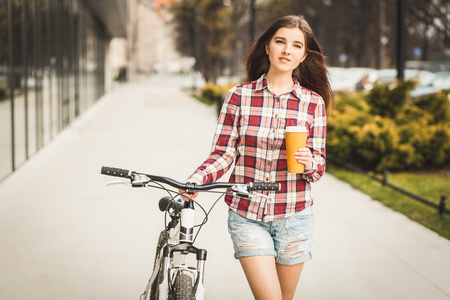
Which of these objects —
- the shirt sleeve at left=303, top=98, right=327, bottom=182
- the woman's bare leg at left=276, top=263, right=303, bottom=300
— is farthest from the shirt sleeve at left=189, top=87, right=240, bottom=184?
the woman's bare leg at left=276, top=263, right=303, bottom=300

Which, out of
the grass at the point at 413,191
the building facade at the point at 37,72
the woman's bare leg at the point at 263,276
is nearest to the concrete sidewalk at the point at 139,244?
the grass at the point at 413,191

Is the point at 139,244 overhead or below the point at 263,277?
below

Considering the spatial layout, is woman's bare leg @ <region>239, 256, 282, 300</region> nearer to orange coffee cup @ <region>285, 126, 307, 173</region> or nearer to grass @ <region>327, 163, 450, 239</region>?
orange coffee cup @ <region>285, 126, 307, 173</region>

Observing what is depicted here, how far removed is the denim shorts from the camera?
115 inches

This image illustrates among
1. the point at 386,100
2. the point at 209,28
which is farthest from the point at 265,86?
the point at 209,28

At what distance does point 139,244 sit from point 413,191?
4.49 meters

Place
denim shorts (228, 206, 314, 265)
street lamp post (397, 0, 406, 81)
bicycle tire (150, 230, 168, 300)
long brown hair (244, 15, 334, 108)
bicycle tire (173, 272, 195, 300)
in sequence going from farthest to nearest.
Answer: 1. street lamp post (397, 0, 406, 81)
2. long brown hair (244, 15, 334, 108)
3. denim shorts (228, 206, 314, 265)
4. bicycle tire (150, 230, 168, 300)
5. bicycle tire (173, 272, 195, 300)

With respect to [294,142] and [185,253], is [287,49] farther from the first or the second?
[185,253]

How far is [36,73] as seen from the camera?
11.9 m

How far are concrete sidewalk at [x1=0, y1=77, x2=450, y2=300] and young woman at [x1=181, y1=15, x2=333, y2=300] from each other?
1.65m

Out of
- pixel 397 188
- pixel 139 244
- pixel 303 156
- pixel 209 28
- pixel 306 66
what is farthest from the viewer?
pixel 209 28

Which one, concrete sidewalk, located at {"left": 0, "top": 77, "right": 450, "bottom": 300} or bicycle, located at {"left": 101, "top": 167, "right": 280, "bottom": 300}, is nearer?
bicycle, located at {"left": 101, "top": 167, "right": 280, "bottom": 300}

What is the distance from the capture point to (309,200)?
3.08 metres

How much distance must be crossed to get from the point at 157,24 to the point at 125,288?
116m
